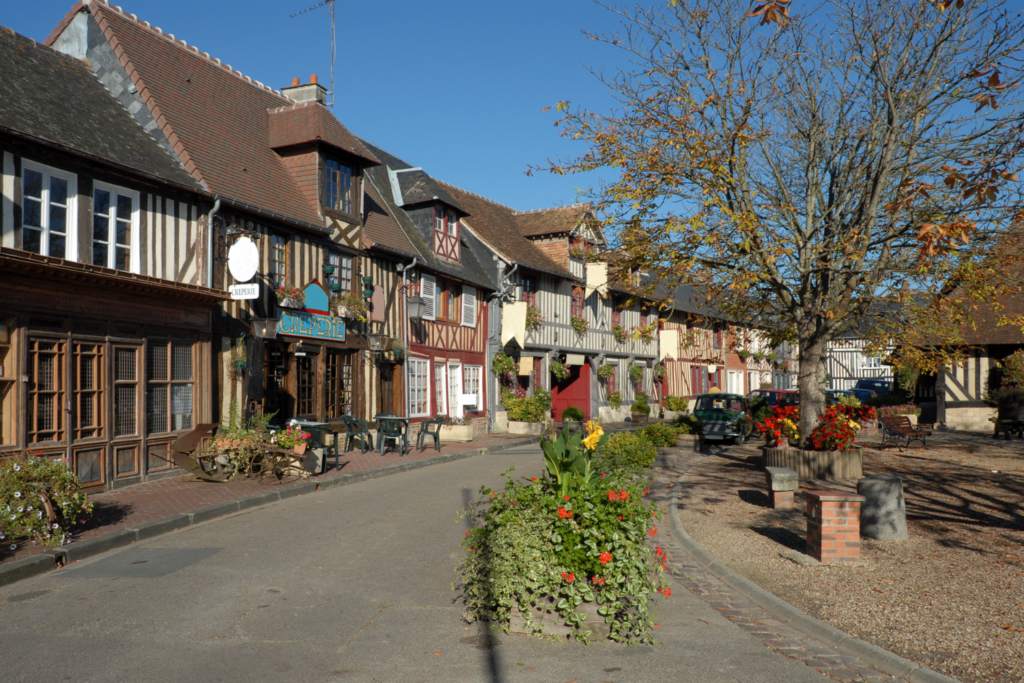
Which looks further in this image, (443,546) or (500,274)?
(500,274)

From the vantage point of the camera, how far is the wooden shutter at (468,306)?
22391mm

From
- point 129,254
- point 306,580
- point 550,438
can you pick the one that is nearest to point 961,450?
point 550,438

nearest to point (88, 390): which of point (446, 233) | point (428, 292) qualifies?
point (428, 292)

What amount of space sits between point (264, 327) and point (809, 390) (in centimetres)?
963

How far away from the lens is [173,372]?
1236cm

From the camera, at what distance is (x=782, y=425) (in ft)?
44.4

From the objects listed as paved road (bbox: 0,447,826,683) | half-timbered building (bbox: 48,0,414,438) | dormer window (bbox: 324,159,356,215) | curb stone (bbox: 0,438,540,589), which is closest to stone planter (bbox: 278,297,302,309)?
half-timbered building (bbox: 48,0,414,438)

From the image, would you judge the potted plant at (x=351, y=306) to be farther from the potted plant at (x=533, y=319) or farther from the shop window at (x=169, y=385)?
the potted plant at (x=533, y=319)

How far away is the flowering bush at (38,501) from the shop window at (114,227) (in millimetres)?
4506

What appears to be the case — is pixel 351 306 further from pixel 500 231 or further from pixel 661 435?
pixel 500 231

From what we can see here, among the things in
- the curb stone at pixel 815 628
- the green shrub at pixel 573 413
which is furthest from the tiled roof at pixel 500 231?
the curb stone at pixel 815 628

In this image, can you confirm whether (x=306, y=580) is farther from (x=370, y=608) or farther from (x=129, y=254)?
(x=129, y=254)

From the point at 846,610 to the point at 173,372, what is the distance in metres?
10.5

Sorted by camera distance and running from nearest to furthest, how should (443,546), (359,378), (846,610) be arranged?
1. (846,610)
2. (443,546)
3. (359,378)
